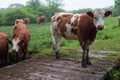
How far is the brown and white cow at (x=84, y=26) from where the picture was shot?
5809mm

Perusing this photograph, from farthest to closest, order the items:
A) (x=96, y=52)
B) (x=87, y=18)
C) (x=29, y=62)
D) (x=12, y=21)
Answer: (x=12, y=21), (x=96, y=52), (x=29, y=62), (x=87, y=18)

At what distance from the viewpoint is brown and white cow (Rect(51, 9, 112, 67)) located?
5.81 metres

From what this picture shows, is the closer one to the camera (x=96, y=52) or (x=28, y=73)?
(x=28, y=73)

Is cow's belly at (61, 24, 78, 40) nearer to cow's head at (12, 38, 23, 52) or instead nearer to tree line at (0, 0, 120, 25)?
cow's head at (12, 38, 23, 52)

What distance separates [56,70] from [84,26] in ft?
4.64

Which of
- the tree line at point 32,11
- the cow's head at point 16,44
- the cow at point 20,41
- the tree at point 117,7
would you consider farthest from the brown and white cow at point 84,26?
the tree at point 117,7

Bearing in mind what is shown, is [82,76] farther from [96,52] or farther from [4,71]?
[96,52]

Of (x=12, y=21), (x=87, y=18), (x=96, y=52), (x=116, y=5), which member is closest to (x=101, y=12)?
(x=87, y=18)

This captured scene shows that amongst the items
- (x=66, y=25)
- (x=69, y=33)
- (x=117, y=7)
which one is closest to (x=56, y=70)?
(x=69, y=33)

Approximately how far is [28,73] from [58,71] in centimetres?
79

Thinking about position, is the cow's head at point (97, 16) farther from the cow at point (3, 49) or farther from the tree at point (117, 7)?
the tree at point (117, 7)

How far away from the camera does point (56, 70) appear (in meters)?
6.07

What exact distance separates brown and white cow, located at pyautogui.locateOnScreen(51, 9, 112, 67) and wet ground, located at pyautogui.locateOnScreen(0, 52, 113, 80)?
38cm

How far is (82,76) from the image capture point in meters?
5.51
